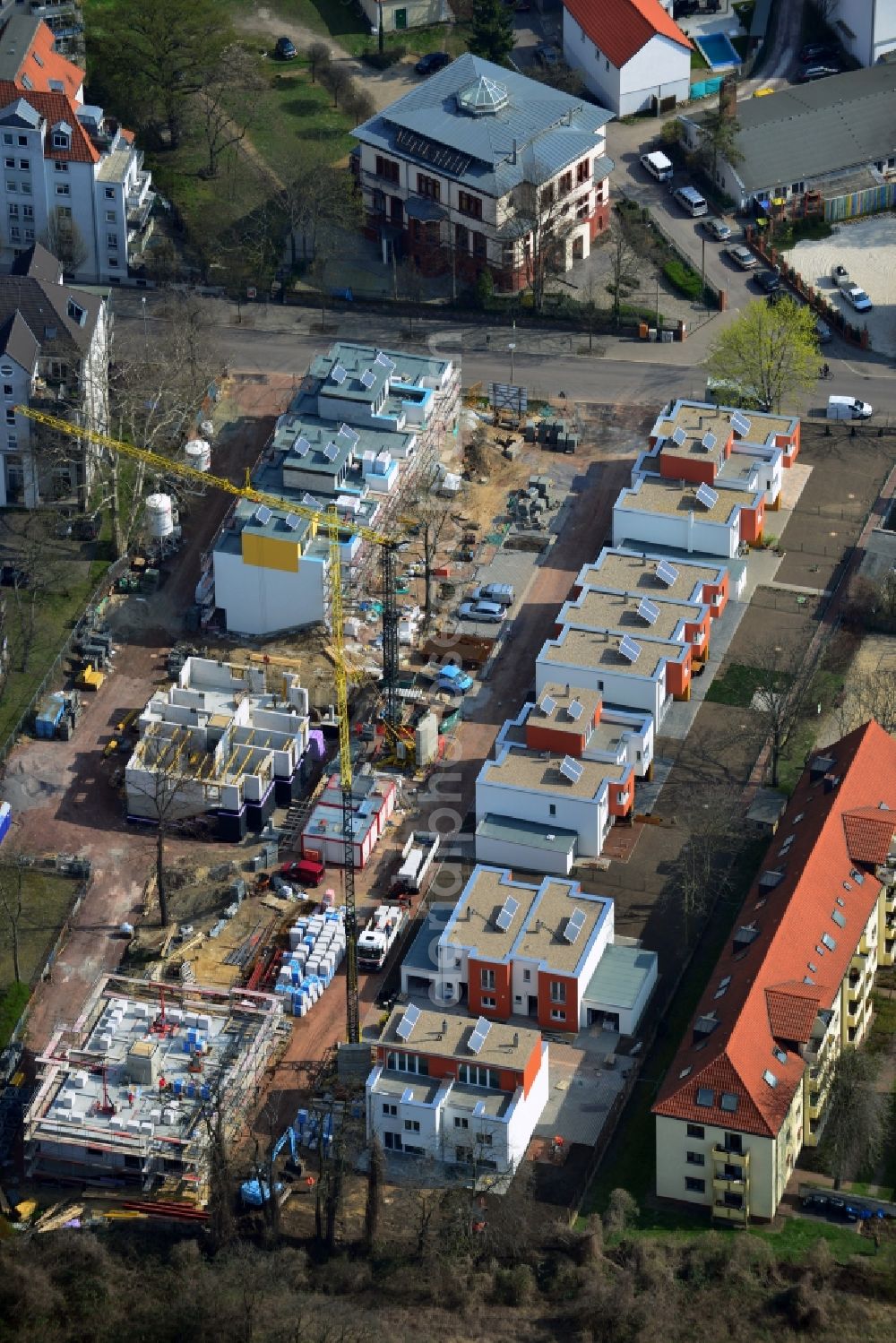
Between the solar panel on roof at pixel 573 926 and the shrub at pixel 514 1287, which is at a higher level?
the solar panel on roof at pixel 573 926

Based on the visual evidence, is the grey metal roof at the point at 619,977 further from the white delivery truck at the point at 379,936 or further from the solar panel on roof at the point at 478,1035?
the white delivery truck at the point at 379,936

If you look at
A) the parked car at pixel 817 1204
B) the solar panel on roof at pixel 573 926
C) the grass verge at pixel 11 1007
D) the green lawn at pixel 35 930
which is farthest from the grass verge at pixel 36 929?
the parked car at pixel 817 1204

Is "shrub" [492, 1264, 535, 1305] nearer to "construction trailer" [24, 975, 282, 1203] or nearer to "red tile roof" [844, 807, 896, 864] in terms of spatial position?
"construction trailer" [24, 975, 282, 1203]

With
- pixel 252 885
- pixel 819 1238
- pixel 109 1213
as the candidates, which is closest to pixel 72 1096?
pixel 109 1213

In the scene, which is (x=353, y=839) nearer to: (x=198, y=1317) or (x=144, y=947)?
(x=144, y=947)

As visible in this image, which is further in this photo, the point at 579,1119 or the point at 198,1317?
the point at 579,1119

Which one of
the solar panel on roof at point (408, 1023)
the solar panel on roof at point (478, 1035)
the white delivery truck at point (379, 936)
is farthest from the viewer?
the white delivery truck at point (379, 936)

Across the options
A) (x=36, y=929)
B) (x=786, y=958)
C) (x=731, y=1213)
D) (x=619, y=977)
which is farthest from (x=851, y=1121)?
(x=36, y=929)

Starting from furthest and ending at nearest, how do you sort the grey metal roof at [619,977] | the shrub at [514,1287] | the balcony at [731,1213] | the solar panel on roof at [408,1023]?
1. the grey metal roof at [619,977]
2. the solar panel on roof at [408,1023]
3. the balcony at [731,1213]
4. the shrub at [514,1287]
